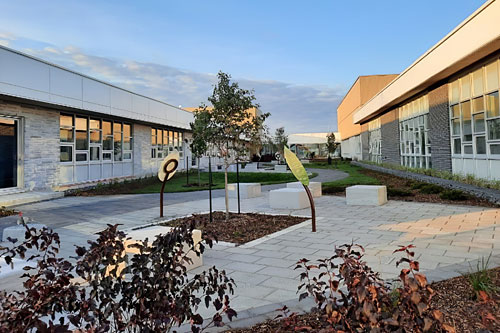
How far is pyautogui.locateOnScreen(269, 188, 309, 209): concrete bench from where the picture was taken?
32.5 ft

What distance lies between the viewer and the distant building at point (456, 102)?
34.8ft

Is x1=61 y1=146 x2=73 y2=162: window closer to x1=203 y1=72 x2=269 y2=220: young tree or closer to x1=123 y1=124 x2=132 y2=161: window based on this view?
x1=123 y1=124 x2=132 y2=161: window

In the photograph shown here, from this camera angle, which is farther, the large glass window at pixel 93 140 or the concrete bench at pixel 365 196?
the large glass window at pixel 93 140

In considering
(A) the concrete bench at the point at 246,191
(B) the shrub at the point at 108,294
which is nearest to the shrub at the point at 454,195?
(A) the concrete bench at the point at 246,191

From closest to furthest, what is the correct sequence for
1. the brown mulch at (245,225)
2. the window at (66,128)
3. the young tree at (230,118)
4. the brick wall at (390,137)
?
the brown mulch at (245,225), the young tree at (230,118), the window at (66,128), the brick wall at (390,137)

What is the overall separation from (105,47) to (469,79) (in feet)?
44.9

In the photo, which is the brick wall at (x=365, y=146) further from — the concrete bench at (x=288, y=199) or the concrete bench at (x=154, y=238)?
the concrete bench at (x=154, y=238)

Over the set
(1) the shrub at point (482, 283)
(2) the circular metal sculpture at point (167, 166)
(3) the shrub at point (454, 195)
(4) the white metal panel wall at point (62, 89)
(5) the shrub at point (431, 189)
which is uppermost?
(4) the white metal panel wall at point (62, 89)

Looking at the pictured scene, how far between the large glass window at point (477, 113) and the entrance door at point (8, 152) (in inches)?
669

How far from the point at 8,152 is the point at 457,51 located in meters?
16.6

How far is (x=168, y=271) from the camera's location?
2.09 metres

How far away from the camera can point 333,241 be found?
19.7 ft

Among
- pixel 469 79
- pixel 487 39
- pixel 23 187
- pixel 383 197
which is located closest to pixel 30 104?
pixel 23 187

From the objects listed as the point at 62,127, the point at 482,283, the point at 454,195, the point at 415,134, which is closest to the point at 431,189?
the point at 454,195
